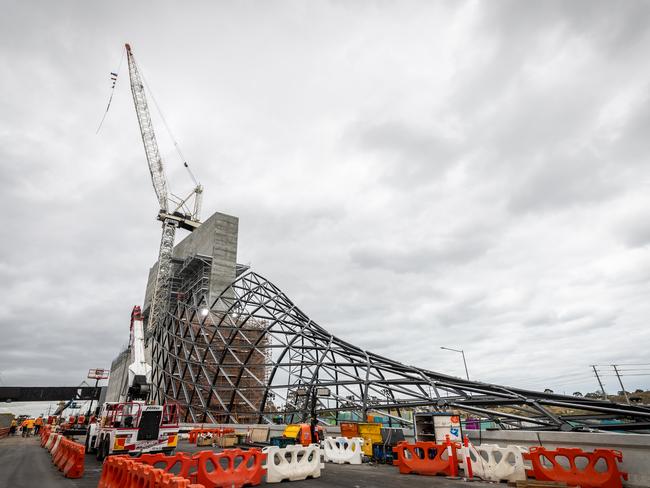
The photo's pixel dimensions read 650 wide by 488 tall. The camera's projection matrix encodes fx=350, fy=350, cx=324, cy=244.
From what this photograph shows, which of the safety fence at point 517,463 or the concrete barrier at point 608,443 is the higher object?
the concrete barrier at point 608,443

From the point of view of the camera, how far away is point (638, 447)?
908 centimetres

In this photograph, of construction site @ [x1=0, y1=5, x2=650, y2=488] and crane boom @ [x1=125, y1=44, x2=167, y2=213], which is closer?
construction site @ [x1=0, y1=5, x2=650, y2=488]

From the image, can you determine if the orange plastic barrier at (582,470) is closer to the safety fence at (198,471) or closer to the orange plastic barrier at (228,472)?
the orange plastic barrier at (228,472)

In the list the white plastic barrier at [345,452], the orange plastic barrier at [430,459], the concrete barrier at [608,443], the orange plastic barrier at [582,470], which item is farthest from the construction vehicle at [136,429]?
the orange plastic barrier at [582,470]

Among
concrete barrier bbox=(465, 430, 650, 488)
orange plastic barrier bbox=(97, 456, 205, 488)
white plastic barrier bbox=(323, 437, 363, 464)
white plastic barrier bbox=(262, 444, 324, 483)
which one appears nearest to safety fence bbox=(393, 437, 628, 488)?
concrete barrier bbox=(465, 430, 650, 488)

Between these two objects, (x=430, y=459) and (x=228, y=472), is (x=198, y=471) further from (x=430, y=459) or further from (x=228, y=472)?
(x=430, y=459)

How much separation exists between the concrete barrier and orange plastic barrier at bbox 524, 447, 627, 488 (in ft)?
0.66

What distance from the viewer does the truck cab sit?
1630cm

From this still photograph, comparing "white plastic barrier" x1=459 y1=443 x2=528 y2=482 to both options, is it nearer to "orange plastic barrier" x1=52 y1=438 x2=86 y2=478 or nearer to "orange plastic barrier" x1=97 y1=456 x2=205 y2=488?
"orange plastic barrier" x1=97 y1=456 x2=205 y2=488

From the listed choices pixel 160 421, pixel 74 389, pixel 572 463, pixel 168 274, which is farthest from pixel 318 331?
pixel 74 389

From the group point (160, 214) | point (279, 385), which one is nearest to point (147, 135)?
point (160, 214)

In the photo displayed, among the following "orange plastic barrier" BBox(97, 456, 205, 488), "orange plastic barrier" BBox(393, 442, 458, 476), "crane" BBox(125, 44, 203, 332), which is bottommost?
"orange plastic barrier" BBox(393, 442, 458, 476)

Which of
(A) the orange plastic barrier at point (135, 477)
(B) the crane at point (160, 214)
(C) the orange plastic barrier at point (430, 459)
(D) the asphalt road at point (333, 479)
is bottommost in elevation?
(D) the asphalt road at point (333, 479)

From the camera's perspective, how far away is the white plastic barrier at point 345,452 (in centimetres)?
1583
